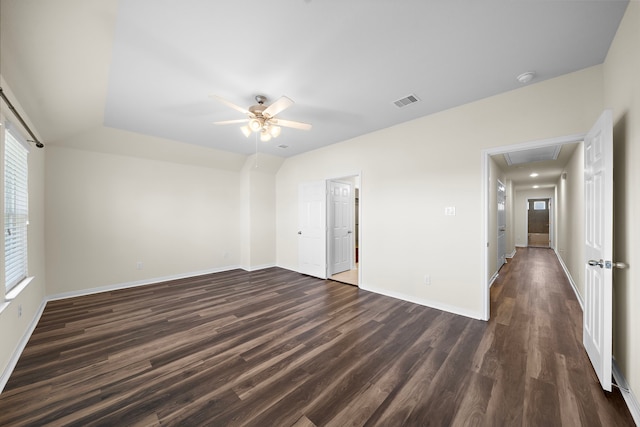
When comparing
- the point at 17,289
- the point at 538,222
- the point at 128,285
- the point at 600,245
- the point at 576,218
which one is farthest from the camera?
the point at 538,222

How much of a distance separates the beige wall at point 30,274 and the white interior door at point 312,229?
4.01m

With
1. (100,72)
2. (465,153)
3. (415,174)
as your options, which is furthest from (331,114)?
(100,72)

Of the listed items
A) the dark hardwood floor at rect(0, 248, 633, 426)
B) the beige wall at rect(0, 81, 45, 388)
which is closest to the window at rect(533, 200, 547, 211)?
the dark hardwood floor at rect(0, 248, 633, 426)

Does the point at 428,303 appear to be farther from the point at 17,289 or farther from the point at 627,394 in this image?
the point at 17,289

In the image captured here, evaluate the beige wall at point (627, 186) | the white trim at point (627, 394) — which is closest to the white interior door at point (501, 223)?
the beige wall at point (627, 186)

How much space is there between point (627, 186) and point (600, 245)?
0.47m

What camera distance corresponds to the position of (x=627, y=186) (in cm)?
172

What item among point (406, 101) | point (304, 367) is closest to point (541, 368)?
point (304, 367)

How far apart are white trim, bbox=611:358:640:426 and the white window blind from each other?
5000mm

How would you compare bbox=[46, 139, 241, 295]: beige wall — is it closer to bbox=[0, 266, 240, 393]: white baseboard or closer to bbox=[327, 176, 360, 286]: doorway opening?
bbox=[0, 266, 240, 393]: white baseboard

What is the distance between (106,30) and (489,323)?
4721 mm

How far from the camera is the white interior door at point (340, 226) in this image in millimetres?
5134

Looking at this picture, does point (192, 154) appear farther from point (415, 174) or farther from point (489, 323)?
point (489, 323)

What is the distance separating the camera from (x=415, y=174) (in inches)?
141
